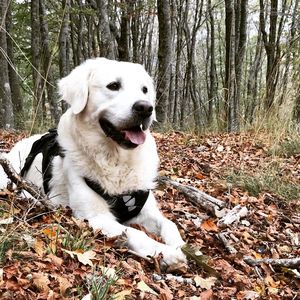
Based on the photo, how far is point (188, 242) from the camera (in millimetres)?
3018

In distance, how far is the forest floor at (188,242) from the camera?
1922mm

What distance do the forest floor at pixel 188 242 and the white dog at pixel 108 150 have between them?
259 millimetres

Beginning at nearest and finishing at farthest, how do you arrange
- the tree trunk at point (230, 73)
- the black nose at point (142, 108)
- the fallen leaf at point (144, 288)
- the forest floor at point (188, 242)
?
the forest floor at point (188, 242) → the fallen leaf at point (144, 288) → the black nose at point (142, 108) → the tree trunk at point (230, 73)

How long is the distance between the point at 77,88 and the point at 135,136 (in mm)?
612

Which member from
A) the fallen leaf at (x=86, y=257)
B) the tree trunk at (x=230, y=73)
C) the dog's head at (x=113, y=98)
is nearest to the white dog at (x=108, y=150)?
the dog's head at (x=113, y=98)

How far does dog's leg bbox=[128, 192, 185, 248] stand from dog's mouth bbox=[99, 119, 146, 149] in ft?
1.51

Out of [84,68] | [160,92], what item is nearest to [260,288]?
[84,68]

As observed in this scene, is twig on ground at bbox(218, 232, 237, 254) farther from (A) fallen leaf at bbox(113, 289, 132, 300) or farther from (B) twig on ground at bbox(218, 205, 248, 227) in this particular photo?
(A) fallen leaf at bbox(113, 289, 132, 300)

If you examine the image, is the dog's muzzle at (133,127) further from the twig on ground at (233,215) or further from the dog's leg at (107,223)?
the twig on ground at (233,215)

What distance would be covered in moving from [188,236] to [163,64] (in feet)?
18.9

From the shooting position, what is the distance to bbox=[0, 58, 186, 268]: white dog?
2969 millimetres

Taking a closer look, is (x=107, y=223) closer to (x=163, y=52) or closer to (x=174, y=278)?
(x=174, y=278)

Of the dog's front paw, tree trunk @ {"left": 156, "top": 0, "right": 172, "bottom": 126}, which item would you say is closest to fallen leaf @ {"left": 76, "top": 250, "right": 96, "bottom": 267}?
the dog's front paw

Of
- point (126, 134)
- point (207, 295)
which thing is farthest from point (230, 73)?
point (207, 295)
